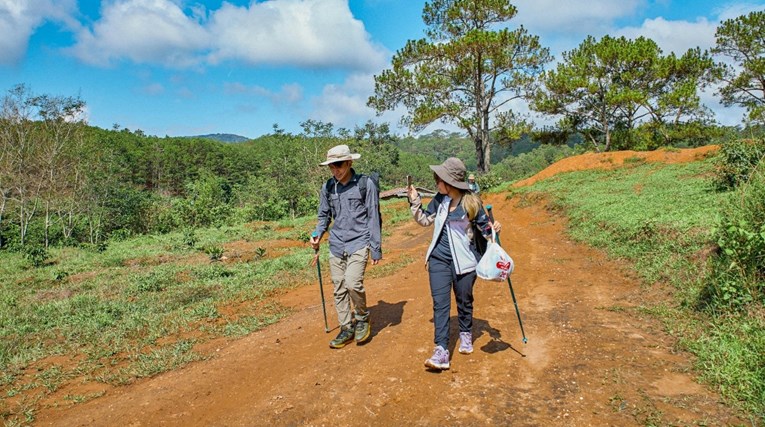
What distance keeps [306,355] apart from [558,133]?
92.3ft

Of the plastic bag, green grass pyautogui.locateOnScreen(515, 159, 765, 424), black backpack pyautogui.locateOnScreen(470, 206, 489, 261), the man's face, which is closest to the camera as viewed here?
green grass pyautogui.locateOnScreen(515, 159, 765, 424)

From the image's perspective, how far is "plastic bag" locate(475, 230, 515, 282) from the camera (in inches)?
146

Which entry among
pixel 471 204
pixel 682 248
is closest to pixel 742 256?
pixel 682 248

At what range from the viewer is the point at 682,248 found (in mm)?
6469

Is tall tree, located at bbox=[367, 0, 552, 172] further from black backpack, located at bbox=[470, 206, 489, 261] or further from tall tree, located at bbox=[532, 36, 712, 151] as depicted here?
black backpack, located at bbox=[470, 206, 489, 261]

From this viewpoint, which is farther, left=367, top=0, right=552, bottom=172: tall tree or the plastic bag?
left=367, top=0, right=552, bottom=172: tall tree

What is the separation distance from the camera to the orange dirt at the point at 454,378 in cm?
316

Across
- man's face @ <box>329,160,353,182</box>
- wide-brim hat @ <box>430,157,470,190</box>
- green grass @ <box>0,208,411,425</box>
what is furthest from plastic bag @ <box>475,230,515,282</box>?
green grass @ <box>0,208,411,425</box>

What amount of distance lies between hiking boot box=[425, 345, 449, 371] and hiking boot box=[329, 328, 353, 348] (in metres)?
1.10

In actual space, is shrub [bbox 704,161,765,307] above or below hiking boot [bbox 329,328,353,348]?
above

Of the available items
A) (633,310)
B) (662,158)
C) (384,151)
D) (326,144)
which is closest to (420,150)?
(384,151)

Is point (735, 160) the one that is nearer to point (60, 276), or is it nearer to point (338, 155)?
point (338, 155)

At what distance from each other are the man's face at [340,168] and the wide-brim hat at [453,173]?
0.98 metres

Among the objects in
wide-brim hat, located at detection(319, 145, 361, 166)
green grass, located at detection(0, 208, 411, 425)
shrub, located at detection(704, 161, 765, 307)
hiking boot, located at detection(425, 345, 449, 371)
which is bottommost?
green grass, located at detection(0, 208, 411, 425)
